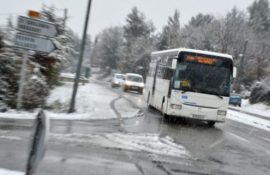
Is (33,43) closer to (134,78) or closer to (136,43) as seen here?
(134,78)

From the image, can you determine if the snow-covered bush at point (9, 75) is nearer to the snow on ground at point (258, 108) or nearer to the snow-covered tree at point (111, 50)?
the snow on ground at point (258, 108)

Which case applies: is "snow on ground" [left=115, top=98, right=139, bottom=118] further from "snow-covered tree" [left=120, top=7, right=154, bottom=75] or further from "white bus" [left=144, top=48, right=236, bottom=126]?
"snow-covered tree" [left=120, top=7, right=154, bottom=75]

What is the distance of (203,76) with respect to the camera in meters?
17.4

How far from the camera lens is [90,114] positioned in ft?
56.0

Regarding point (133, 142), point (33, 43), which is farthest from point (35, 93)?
point (133, 142)

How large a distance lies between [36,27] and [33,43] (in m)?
0.54

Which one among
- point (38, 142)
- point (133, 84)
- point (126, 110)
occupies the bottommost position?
point (126, 110)

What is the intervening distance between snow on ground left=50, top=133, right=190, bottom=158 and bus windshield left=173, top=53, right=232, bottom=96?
5.11 m

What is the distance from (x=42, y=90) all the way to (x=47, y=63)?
1.53 meters

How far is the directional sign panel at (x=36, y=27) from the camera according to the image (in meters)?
14.8

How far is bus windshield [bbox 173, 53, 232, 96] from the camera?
1730 centimetres

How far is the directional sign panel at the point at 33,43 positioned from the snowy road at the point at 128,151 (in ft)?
9.25

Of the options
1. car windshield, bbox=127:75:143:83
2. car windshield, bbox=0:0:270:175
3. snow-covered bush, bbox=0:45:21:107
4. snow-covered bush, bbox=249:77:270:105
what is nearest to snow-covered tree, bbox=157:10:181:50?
snow-covered bush, bbox=249:77:270:105

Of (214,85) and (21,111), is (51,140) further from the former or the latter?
(214,85)
